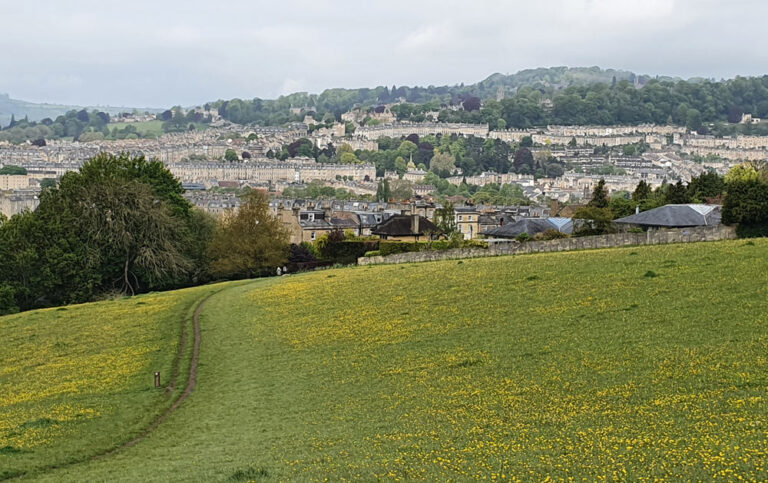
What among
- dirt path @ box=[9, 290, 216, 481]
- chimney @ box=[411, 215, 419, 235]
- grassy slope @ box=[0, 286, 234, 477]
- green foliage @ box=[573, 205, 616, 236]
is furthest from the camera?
chimney @ box=[411, 215, 419, 235]

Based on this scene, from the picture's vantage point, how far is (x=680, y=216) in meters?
49.7

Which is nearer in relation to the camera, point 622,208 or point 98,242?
point 98,242

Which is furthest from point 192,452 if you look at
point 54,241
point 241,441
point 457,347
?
point 54,241

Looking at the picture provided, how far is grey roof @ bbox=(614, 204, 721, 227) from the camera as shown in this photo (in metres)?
48.8

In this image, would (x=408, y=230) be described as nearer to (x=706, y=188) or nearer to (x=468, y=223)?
(x=706, y=188)

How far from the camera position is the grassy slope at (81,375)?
60.7 feet

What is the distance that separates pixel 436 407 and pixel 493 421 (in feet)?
6.62

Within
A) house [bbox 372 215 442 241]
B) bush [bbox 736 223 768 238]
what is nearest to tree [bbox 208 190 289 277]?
house [bbox 372 215 442 241]

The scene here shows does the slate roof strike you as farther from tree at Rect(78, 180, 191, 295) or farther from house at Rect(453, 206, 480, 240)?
house at Rect(453, 206, 480, 240)

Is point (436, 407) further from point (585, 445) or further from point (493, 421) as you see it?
point (585, 445)

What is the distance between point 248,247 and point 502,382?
43222 mm

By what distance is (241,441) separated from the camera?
17.1 m

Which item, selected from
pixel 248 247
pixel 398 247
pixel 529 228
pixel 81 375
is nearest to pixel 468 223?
pixel 529 228

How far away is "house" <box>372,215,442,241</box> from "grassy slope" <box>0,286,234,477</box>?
26728 mm
